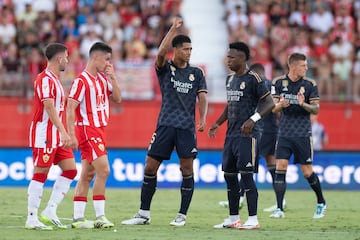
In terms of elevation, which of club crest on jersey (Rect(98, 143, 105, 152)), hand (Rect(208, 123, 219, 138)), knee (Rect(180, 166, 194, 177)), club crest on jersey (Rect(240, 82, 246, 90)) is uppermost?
club crest on jersey (Rect(240, 82, 246, 90))

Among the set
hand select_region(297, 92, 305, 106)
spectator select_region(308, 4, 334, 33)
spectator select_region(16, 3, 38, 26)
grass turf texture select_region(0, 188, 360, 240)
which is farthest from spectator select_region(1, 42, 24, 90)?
hand select_region(297, 92, 305, 106)

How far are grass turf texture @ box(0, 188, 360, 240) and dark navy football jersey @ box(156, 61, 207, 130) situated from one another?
1508 mm

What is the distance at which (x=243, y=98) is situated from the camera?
14.5 m

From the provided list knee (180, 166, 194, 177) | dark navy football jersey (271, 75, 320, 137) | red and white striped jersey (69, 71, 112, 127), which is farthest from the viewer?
dark navy football jersey (271, 75, 320, 137)

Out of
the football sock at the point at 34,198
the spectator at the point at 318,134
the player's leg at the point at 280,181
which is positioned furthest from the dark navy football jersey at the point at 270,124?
the spectator at the point at 318,134

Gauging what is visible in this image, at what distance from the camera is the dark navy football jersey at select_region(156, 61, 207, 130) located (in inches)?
581

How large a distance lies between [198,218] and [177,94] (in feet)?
7.99

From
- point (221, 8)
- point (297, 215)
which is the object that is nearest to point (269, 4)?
point (221, 8)

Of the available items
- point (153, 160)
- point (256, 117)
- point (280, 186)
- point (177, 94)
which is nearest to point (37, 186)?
point (153, 160)

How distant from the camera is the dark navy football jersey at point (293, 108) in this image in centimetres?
1686

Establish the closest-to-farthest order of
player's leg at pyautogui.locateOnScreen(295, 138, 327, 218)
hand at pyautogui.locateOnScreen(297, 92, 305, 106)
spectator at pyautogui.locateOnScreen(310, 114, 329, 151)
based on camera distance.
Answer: hand at pyautogui.locateOnScreen(297, 92, 305, 106) < player's leg at pyautogui.locateOnScreen(295, 138, 327, 218) < spectator at pyautogui.locateOnScreen(310, 114, 329, 151)

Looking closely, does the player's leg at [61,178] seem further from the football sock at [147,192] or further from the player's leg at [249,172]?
the player's leg at [249,172]

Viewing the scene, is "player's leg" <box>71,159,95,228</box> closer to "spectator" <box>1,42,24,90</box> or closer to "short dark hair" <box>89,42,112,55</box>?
"short dark hair" <box>89,42,112,55</box>

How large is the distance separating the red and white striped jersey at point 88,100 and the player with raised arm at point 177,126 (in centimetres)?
103
